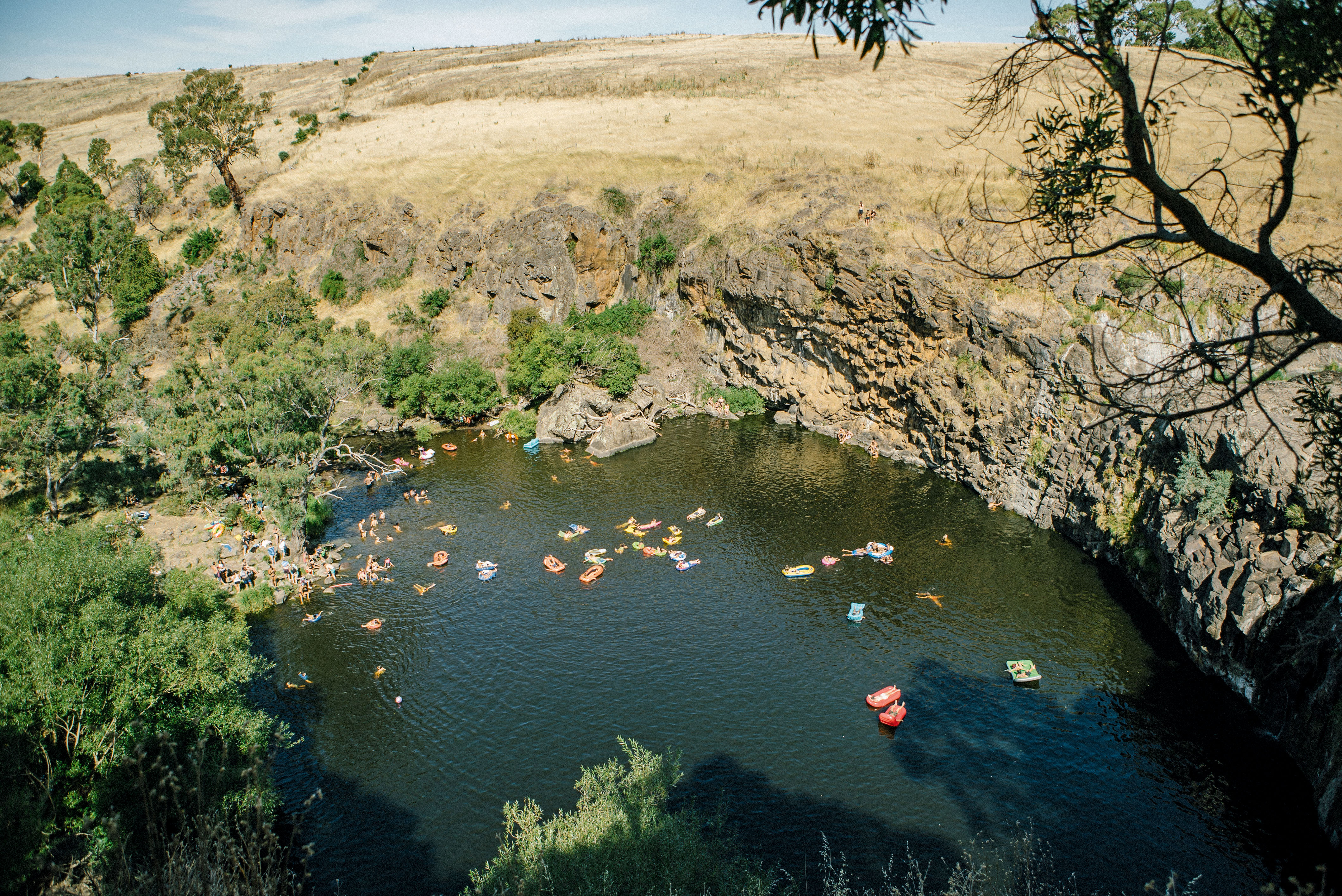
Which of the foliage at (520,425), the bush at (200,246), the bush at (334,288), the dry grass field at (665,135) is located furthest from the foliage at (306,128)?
the foliage at (520,425)

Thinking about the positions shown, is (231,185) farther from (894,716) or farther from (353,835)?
(894,716)

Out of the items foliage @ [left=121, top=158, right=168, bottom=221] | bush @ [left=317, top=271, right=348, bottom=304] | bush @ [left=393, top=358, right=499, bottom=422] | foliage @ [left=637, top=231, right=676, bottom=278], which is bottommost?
bush @ [left=393, top=358, right=499, bottom=422]

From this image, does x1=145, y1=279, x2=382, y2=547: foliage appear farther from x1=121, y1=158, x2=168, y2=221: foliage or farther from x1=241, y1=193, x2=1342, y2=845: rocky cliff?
x1=121, y1=158, x2=168, y2=221: foliage

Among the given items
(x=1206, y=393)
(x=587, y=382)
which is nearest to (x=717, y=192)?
(x=587, y=382)

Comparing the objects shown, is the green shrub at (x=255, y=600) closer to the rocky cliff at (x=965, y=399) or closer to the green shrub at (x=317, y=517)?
the green shrub at (x=317, y=517)

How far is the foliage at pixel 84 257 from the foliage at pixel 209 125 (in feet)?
31.8

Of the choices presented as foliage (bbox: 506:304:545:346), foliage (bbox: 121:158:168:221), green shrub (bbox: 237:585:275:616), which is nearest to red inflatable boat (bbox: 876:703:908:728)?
green shrub (bbox: 237:585:275:616)

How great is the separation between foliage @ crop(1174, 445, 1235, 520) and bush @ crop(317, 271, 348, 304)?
69.5m

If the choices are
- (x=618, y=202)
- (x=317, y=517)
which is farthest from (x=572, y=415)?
(x=618, y=202)

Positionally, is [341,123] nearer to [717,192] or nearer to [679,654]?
[717,192]

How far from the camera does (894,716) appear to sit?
27.6 m

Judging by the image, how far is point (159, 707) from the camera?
20.7 meters

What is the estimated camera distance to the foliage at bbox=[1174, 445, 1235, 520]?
3119 centimetres

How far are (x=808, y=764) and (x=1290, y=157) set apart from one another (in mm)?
23866
